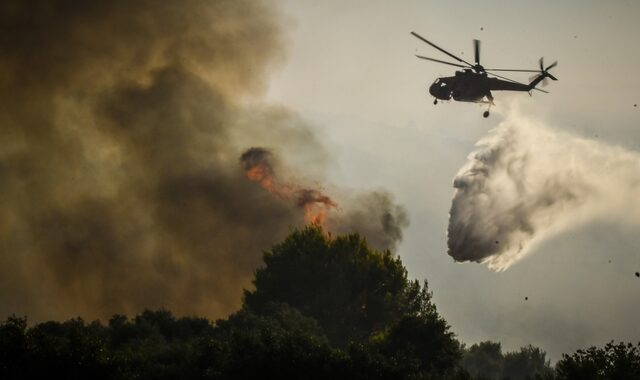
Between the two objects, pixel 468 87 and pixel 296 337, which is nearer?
pixel 296 337

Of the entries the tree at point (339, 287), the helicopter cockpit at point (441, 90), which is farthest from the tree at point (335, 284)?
the helicopter cockpit at point (441, 90)

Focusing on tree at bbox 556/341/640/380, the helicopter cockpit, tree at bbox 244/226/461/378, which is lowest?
tree at bbox 556/341/640/380

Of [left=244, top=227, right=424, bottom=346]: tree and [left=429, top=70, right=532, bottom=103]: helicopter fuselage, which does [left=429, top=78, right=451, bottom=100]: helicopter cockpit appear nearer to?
[left=429, top=70, right=532, bottom=103]: helicopter fuselage

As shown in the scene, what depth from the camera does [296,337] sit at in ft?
214

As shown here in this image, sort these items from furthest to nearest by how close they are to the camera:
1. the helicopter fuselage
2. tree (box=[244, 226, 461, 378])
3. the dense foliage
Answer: tree (box=[244, 226, 461, 378])
the helicopter fuselage
the dense foliage

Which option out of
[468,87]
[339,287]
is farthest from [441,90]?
[339,287]

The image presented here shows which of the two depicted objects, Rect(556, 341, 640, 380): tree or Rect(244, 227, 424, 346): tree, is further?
Rect(244, 227, 424, 346): tree

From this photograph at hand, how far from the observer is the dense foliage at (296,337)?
5791cm

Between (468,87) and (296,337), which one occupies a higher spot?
(468,87)

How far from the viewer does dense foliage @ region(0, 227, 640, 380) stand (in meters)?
57.9

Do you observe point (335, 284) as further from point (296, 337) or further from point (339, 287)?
point (296, 337)

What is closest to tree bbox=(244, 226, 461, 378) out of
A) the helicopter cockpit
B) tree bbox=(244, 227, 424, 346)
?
tree bbox=(244, 227, 424, 346)

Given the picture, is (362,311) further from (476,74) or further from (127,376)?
(127,376)

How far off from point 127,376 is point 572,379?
96.7 feet
